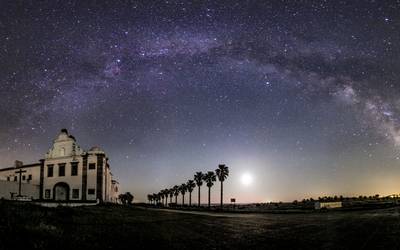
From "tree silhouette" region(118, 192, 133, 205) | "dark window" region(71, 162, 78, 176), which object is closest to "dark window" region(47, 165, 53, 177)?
"dark window" region(71, 162, 78, 176)

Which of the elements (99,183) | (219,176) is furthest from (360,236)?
(219,176)

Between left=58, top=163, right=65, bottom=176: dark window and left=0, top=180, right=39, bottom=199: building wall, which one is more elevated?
left=58, top=163, right=65, bottom=176: dark window

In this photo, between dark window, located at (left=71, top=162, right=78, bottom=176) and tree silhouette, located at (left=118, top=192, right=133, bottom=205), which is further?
tree silhouette, located at (left=118, top=192, right=133, bottom=205)

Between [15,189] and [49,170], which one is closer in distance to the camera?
[15,189]

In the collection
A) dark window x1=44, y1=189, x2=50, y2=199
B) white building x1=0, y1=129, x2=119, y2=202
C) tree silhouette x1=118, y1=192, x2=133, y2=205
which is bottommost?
tree silhouette x1=118, y1=192, x2=133, y2=205

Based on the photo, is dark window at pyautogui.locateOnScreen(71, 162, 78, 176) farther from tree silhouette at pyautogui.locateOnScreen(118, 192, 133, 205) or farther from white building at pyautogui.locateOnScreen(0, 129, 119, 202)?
tree silhouette at pyautogui.locateOnScreen(118, 192, 133, 205)

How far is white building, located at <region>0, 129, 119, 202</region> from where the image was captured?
6500 centimetres

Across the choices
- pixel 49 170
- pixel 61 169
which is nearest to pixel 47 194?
pixel 49 170

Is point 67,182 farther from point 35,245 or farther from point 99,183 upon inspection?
point 35,245

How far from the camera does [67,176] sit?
67.0 meters

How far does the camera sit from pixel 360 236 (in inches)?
894

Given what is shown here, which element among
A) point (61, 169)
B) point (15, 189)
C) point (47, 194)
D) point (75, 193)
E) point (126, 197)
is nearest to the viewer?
point (75, 193)

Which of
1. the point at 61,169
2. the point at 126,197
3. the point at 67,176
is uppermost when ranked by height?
the point at 61,169

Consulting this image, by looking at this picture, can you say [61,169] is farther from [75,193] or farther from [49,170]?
[75,193]
